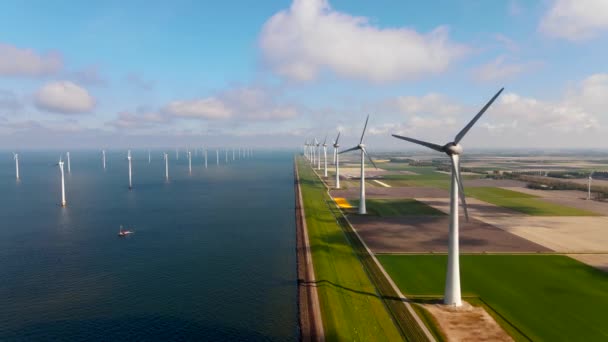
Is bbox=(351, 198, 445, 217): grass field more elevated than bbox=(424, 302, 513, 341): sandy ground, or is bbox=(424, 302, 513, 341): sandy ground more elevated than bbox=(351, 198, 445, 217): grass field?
bbox=(351, 198, 445, 217): grass field

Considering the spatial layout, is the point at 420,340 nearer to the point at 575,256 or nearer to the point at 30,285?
the point at 575,256

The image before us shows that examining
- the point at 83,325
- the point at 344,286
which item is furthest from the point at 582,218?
the point at 83,325

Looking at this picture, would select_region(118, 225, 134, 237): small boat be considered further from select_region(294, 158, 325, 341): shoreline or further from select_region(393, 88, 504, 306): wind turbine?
select_region(393, 88, 504, 306): wind turbine

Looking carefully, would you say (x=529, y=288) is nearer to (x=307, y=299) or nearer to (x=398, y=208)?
(x=307, y=299)

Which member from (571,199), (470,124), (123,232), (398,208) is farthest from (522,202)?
(123,232)

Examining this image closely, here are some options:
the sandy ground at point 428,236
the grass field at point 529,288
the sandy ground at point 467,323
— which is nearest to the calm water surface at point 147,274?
the sandy ground at point 467,323

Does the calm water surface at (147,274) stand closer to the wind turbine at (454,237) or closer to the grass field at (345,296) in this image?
the grass field at (345,296)

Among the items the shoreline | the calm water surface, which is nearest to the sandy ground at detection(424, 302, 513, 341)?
the shoreline
